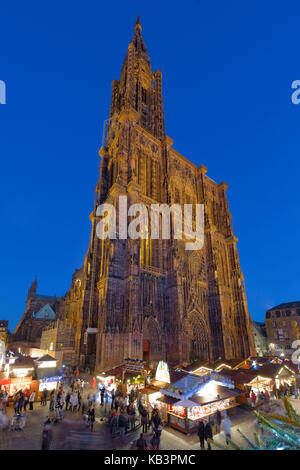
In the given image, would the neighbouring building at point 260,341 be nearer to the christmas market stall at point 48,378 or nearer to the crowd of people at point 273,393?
the crowd of people at point 273,393

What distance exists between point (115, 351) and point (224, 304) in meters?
21.8

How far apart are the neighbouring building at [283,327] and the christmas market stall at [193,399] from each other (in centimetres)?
4677

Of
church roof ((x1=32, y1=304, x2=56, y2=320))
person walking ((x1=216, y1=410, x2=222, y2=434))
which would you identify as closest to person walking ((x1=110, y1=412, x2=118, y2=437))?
person walking ((x1=216, y1=410, x2=222, y2=434))

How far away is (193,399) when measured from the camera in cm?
1212

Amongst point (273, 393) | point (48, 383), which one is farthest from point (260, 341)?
point (48, 383)

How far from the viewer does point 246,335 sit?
128ft

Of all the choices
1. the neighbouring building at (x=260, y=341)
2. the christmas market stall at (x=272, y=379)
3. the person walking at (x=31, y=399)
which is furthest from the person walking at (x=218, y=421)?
the neighbouring building at (x=260, y=341)

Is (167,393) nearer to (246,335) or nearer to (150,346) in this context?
(150,346)

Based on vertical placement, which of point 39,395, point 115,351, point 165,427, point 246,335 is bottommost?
point 165,427

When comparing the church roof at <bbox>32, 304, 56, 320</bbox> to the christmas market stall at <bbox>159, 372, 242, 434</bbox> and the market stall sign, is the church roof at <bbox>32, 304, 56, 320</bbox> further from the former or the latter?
the christmas market stall at <bbox>159, 372, 242, 434</bbox>

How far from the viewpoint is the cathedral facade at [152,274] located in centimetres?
2648

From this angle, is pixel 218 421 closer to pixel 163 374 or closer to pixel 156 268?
pixel 163 374

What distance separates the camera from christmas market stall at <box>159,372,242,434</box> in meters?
11.9
